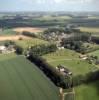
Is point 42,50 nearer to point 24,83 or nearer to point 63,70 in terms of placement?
point 63,70

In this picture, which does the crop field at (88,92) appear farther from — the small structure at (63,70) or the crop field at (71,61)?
the small structure at (63,70)

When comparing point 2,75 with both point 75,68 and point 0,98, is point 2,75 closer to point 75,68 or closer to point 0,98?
point 0,98

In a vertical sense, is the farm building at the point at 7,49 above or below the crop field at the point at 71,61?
below

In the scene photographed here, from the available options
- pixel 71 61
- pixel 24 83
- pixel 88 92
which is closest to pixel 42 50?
pixel 71 61

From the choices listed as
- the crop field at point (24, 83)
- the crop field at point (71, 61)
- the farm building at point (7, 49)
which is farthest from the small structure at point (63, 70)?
the farm building at point (7, 49)

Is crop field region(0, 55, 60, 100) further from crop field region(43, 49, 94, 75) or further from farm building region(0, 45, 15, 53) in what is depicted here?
farm building region(0, 45, 15, 53)

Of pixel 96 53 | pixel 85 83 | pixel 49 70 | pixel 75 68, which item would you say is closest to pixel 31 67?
pixel 49 70

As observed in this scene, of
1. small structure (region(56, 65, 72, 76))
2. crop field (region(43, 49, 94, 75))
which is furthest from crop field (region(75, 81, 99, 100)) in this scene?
small structure (region(56, 65, 72, 76))
